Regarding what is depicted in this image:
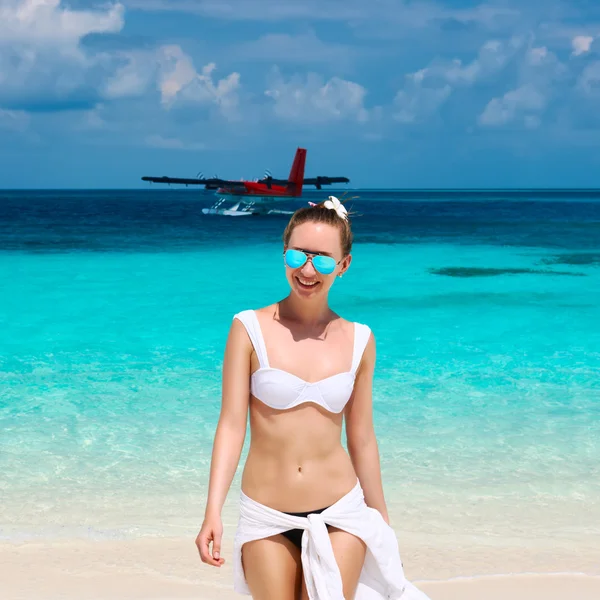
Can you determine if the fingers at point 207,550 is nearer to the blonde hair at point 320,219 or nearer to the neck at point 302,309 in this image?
the neck at point 302,309

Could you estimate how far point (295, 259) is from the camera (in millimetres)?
2135

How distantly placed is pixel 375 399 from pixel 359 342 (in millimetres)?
5429

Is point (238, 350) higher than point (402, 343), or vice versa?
point (238, 350)

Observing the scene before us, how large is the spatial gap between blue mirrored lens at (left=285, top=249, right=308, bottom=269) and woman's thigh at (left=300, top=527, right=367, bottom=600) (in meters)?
0.72

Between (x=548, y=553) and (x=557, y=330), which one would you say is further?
(x=557, y=330)

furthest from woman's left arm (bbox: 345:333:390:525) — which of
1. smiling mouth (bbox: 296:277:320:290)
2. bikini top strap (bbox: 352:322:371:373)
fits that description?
smiling mouth (bbox: 296:277:320:290)

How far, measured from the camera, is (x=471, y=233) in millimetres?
38250

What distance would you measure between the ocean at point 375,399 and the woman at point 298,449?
102 inches

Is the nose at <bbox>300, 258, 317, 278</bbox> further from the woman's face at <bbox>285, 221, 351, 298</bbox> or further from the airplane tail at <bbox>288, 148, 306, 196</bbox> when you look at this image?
the airplane tail at <bbox>288, 148, 306, 196</bbox>

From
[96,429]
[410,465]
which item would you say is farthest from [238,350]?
[96,429]

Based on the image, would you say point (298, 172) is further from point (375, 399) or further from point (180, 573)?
point (180, 573)

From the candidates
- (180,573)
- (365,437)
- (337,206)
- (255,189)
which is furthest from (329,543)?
(255,189)

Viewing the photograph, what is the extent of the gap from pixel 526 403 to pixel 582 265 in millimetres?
15177

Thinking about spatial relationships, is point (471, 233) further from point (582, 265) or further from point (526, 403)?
point (526, 403)
